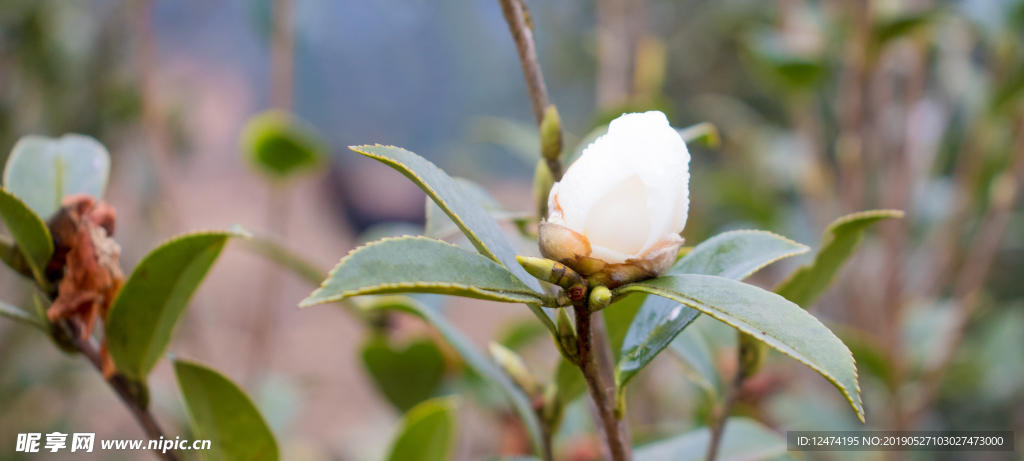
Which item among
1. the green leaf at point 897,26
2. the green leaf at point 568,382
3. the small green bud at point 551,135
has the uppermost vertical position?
the green leaf at point 897,26

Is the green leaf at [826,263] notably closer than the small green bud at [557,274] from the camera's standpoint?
No

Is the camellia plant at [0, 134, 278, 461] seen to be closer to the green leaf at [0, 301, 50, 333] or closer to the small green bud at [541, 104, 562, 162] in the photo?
the green leaf at [0, 301, 50, 333]

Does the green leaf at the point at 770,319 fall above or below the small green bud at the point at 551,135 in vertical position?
below

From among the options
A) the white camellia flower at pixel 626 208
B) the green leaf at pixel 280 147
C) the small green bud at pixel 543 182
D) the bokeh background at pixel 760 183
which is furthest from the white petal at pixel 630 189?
the green leaf at pixel 280 147

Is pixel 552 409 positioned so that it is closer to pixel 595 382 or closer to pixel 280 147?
pixel 595 382

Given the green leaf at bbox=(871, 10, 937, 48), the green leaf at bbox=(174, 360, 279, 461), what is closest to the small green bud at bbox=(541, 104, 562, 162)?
the green leaf at bbox=(174, 360, 279, 461)

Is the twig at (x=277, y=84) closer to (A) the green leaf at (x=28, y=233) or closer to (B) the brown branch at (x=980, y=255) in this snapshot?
(A) the green leaf at (x=28, y=233)
